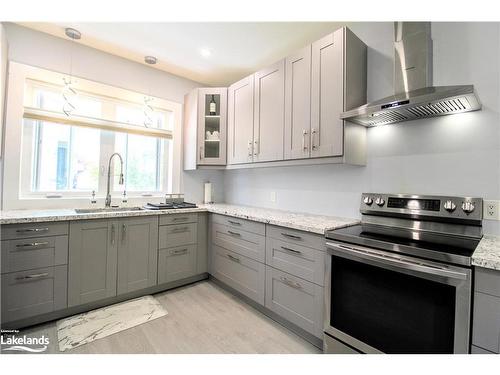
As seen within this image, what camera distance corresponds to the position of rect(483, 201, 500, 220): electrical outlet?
55.8 inches

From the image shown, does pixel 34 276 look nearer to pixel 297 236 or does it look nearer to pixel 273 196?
pixel 297 236

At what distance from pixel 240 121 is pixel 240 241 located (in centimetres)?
138

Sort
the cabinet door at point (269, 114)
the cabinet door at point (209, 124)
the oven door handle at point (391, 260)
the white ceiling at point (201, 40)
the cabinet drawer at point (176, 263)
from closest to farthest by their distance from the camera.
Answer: the oven door handle at point (391, 260) < the white ceiling at point (201, 40) < the cabinet door at point (269, 114) < the cabinet drawer at point (176, 263) < the cabinet door at point (209, 124)

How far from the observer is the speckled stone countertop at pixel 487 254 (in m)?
0.99

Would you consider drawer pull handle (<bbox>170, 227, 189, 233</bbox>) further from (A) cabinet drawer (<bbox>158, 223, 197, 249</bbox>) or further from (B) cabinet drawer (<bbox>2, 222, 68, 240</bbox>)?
(B) cabinet drawer (<bbox>2, 222, 68, 240</bbox>)

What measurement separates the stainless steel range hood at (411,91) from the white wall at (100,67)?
2366mm

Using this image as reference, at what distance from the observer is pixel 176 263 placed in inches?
102

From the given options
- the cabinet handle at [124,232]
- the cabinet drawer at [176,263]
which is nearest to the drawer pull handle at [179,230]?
the cabinet drawer at [176,263]

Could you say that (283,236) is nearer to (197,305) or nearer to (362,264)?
(362,264)

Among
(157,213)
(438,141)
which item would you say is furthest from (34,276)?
(438,141)

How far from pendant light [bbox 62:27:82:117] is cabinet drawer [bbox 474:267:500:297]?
3.28m

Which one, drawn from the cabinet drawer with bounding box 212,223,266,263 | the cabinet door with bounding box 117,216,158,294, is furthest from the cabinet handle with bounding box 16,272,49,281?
the cabinet drawer with bounding box 212,223,266,263

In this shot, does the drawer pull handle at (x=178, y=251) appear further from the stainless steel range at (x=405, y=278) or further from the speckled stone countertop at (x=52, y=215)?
the stainless steel range at (x=405, y=278)
